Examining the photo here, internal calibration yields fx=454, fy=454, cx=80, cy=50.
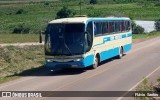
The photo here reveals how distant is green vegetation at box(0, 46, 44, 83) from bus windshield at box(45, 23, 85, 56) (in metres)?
4.41

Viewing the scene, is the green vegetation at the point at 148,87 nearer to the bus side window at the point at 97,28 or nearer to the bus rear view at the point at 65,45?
the bus rear view at the point at 65,45

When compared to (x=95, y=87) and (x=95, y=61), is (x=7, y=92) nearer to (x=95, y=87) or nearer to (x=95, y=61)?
(x=95, y=87)

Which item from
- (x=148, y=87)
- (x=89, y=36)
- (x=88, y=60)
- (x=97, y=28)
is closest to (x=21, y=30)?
(x=97, y=28)

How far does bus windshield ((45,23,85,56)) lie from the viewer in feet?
77.6

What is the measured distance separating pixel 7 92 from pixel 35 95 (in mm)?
1467

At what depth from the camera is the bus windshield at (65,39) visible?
23.6 m

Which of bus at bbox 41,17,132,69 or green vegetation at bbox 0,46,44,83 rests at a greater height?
bus at bbox 41,17,132,69

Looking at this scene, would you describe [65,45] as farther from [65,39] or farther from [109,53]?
[109,53]

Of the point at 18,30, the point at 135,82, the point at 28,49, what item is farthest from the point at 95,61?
the point at 18,30

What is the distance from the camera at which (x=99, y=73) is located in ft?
77.2

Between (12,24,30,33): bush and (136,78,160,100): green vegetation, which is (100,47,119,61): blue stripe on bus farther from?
(12,24,30,33): bush

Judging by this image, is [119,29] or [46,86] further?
[119,29]

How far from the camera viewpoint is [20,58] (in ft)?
111

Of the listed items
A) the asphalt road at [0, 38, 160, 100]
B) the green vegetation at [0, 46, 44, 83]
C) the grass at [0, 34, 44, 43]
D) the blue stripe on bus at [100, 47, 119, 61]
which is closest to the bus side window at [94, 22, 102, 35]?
the blue stripe on bus at [100, 47, 119, 61]
